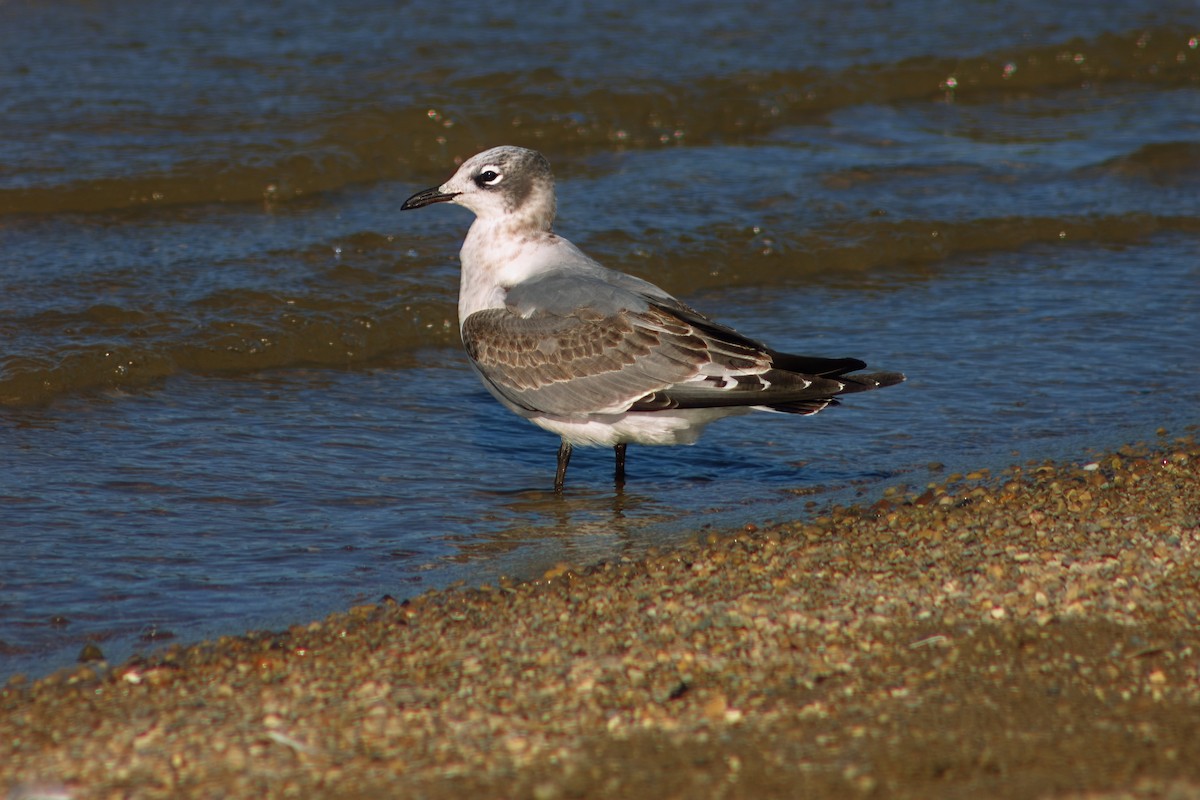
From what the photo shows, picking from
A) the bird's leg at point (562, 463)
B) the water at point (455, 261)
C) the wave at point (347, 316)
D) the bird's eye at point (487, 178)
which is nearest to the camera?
the water at point (455, 261)

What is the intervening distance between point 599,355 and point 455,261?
11.1 feet

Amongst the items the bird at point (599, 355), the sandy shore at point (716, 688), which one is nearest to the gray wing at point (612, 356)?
the bird at point (599, 355)

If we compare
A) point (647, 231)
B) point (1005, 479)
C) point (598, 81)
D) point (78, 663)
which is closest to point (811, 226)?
point (647, 231)

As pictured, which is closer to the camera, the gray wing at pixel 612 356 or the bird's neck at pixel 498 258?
the gray wing at pixel 612 356

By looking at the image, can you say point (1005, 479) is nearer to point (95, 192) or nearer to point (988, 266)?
point (988, 266)

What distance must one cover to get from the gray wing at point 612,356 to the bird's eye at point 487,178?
613mm

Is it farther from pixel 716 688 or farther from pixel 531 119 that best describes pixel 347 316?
pixel 716 688

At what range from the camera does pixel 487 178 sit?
22.4 ft

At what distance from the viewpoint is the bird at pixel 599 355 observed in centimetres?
590

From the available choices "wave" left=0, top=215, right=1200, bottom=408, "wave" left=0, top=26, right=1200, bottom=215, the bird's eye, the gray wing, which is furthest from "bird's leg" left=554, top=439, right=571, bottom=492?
"wave" left=0, top=26, right=1200, bottom=215

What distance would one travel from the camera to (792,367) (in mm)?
5891

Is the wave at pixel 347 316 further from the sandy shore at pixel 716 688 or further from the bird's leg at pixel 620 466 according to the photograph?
the sandy shore at pixel 716 688

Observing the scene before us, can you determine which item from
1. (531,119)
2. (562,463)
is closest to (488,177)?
(562,463)

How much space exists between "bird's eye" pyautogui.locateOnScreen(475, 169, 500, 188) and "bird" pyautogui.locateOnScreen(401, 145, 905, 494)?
1 centimetres
